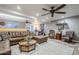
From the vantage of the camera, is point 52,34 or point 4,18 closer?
point 4,18

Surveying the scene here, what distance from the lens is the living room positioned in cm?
185

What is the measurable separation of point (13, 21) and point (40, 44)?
93 centimetres

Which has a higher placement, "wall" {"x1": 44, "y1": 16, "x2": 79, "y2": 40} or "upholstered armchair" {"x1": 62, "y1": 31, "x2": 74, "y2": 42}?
"wall" {"x1": 44, "y1": 16, "x2": 79, "y2": 40}

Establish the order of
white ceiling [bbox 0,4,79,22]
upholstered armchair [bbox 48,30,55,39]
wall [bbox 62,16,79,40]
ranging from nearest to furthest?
white ceiling [bbox 0,4,79,22] → wall [bbox 62,16,79,40] → upholstered armchair [bbox 48,30,55,39]

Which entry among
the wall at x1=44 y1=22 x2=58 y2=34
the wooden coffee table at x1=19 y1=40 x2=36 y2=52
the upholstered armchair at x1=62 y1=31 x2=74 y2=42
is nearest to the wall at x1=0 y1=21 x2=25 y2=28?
the wooden coffee table at x1=19 y1=40 x2=36 y2=52

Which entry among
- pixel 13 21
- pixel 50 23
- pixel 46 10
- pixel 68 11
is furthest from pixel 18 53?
pixel 68 11

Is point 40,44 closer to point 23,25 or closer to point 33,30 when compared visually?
point 33,30

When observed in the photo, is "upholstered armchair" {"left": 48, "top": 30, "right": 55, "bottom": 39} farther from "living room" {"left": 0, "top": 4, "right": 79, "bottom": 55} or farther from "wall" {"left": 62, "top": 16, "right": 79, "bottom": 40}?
"wall" {"left": 62, "top": 16, "right": 79, "bottom": 40}

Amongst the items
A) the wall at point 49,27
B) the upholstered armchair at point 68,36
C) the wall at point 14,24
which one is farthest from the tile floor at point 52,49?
the wall at point 14,24

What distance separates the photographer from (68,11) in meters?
1.93

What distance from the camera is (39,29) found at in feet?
6.64

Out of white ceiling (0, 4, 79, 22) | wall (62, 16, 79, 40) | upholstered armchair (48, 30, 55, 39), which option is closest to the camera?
white ceiling (0, 4, 79, 22)

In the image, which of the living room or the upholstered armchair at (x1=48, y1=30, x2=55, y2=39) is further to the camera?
the upholstered armchair at (x1=48, y1=30, x2=55, y2=39)

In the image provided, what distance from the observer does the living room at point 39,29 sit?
1854 mm
